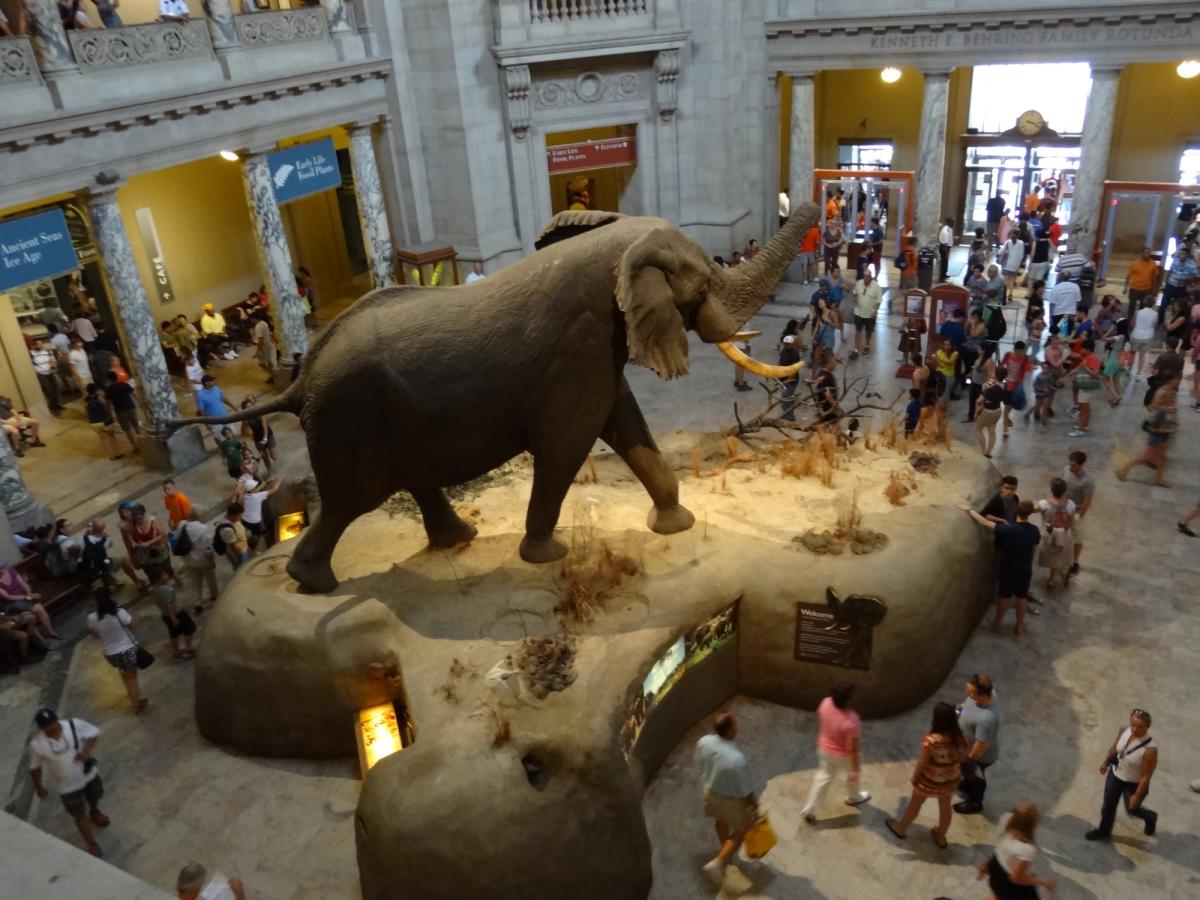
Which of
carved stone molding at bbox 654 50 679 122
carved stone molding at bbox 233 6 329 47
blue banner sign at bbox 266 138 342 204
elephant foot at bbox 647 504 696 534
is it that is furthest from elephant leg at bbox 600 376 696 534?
carved stone molding at bbox 654 50 679 122

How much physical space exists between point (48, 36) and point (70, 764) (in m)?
9.05

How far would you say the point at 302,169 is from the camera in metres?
16.4

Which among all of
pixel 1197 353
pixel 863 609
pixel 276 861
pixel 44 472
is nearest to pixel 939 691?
pixel 863 609

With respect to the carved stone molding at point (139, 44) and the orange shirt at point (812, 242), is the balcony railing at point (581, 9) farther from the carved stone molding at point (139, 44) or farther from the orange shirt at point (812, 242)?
the carved stone molding at point (139, 44)

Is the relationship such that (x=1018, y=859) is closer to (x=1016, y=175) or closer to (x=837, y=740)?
(x=837, y=740)

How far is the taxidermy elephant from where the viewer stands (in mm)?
7840

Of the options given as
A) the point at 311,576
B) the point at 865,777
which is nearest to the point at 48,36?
the point at 311,576

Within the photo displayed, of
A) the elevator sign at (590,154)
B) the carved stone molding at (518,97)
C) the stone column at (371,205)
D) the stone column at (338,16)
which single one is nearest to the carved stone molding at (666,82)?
the elevator sign at (590,154)

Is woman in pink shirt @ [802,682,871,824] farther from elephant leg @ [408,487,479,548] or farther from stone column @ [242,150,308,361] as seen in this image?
stone column @ [242,150,308,361]

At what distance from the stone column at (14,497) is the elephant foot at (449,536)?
20.3 ft

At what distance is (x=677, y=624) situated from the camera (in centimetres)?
805

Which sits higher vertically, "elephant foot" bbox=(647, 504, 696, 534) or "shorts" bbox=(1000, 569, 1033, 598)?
"elephant foot" bbox=(647, 504, 696, 534)

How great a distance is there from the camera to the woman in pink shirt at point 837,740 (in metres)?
7.32

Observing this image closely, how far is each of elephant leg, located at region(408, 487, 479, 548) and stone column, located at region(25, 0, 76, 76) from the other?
7645mm
